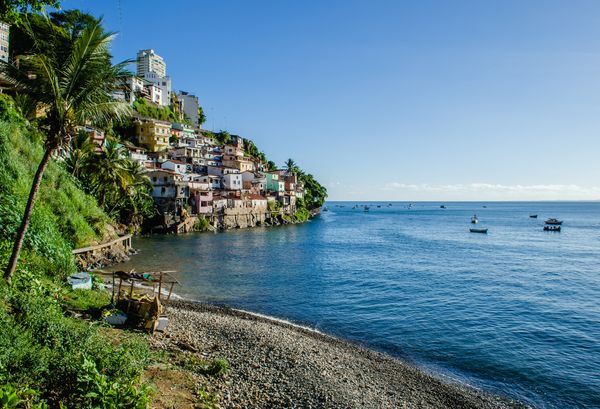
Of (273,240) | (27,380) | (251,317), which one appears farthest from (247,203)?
(27,380)

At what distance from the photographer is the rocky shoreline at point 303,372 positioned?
13.7 m

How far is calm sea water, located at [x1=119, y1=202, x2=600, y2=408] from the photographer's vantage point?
19.7m

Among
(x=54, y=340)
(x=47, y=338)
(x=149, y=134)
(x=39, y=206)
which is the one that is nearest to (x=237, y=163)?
(x=149, y=134)

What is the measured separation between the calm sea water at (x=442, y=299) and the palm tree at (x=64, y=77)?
17556mm

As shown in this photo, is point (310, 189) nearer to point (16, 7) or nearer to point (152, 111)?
point (152, 111)

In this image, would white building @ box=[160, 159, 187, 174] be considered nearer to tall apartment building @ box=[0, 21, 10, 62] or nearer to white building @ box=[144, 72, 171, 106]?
tall apartment building @ box=[0, 21, 10, 62]

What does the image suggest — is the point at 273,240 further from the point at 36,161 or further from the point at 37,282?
the point at 37,282

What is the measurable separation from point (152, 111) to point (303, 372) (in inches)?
4914

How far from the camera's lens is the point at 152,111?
125688 millimetres

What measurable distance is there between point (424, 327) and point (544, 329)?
7714 millimetres

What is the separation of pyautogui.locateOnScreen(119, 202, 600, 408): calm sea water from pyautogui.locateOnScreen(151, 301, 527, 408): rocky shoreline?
2.04 metres

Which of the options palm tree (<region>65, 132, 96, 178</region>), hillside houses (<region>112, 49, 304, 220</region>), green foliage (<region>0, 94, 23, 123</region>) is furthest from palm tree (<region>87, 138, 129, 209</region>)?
green foliage (<region>0, 94, 23, 123</region>)

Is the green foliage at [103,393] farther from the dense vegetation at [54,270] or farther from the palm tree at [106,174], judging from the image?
the palm tree at [106,174]

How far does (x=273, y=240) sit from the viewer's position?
7106cm
